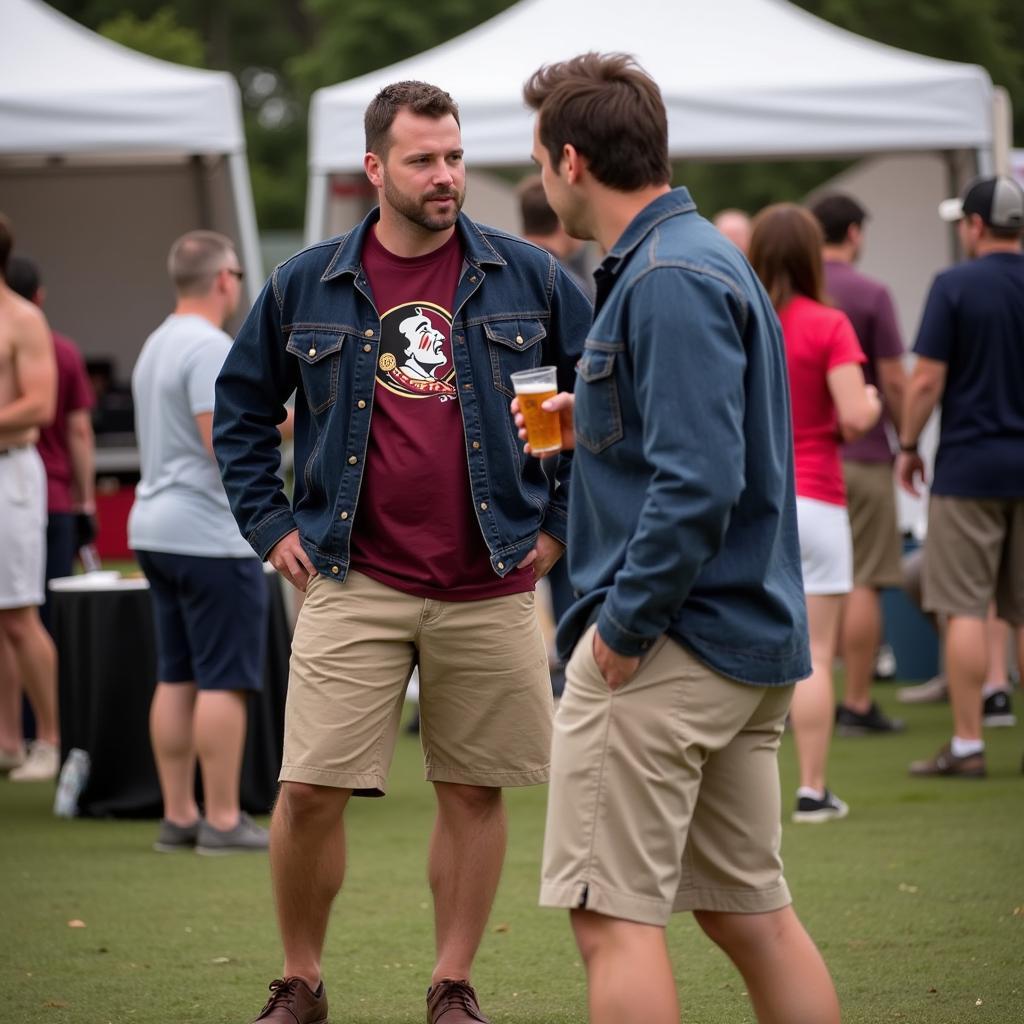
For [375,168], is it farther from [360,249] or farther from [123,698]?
[123,698]

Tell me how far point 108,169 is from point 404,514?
1221 cm

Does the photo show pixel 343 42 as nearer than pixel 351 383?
No

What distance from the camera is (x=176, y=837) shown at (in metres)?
6.25

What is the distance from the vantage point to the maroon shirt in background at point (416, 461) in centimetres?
391

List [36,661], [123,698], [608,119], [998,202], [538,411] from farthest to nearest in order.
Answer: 1. [36,661]
2. [998,202]
3. [123,698]
4. [538,411]
5. [608,119]

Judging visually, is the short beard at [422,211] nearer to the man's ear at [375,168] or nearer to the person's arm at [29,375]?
the man's ear at [375,168]

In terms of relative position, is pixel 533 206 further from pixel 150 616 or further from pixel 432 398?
pixel 432 398

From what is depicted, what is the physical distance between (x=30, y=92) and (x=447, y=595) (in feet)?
21.2

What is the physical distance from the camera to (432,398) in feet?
12.9

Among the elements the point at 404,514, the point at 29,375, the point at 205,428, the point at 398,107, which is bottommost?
the point at 29,375

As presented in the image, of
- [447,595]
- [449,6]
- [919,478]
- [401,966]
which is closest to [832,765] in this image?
[919,478]

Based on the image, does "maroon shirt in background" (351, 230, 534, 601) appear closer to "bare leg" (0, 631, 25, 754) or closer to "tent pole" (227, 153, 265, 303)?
"bare leg" (0, 631, 25, 754)

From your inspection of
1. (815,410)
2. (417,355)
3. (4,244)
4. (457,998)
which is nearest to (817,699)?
(815,410)

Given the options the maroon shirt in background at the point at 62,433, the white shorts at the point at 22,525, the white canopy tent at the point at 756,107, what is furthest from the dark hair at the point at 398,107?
the white canopy tent at the point at 756,107
